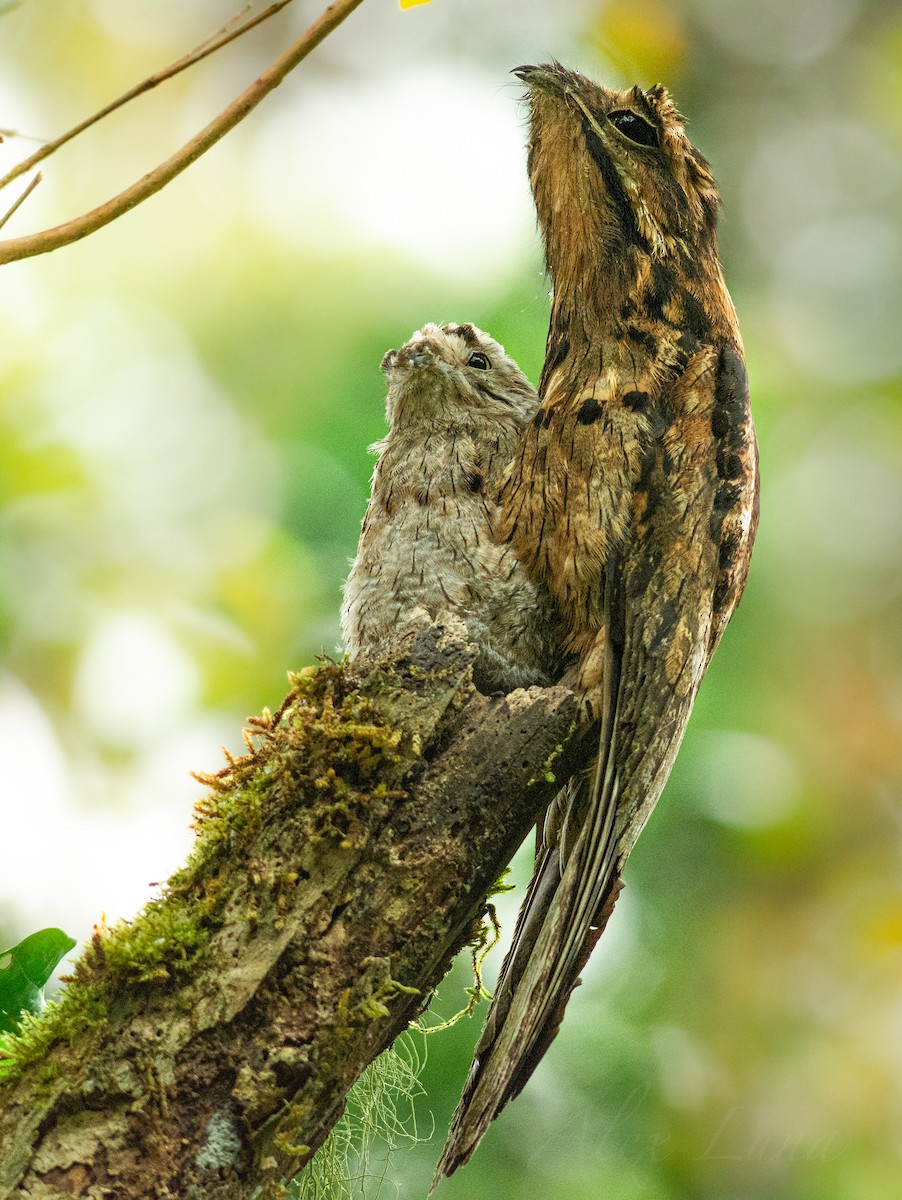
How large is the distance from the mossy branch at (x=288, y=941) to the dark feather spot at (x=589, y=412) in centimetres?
66

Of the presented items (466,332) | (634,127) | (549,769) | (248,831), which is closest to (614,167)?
(634,127)

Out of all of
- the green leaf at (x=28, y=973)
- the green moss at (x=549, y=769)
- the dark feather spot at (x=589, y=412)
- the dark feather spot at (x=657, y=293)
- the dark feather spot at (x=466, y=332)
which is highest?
the dark feather spot at (x=657, y=293)

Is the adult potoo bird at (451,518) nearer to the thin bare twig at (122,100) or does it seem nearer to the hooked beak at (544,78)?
the hooked beak at (544,78)

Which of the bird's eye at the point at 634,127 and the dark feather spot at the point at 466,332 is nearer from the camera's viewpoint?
the bird's eye at the point at 634,127

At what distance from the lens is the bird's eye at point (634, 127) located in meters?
2.82

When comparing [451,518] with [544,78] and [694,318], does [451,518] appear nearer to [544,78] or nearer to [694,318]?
[694,318]

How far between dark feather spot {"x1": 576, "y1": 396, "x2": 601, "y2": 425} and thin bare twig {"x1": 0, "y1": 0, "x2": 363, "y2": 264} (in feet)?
3.89

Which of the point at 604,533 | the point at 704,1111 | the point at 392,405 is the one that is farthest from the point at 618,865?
the point at 704,1111

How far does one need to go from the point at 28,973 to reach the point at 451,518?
4.37ft

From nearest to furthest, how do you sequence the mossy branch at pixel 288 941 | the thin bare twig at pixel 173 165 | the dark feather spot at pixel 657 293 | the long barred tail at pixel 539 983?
the thin bare twig at pixel 173 165, the mossy branch at pixel 288 941, the long barred tail at pixel 539 983, the dark feather spot at pixel 657 293

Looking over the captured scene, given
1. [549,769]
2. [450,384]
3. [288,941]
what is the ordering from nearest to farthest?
[288,941]
[549,769]
[450,384]

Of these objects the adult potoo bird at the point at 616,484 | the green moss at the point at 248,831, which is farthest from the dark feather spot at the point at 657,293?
the green moss at the point at 248,831

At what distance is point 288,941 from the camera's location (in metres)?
2.02

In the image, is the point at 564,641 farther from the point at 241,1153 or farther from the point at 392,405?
the point at 241,1153
